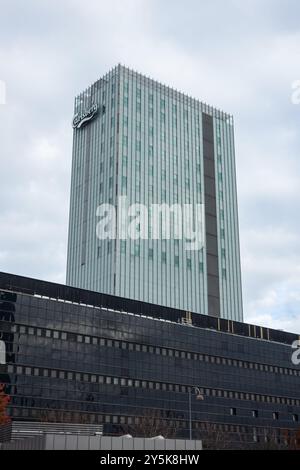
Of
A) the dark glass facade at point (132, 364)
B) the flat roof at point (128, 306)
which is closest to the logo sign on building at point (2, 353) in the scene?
the dark glass facade at point (132, 364)

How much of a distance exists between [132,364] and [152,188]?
6467 cm

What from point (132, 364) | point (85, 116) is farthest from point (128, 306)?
point (85, 116)

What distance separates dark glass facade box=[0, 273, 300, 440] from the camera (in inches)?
4200

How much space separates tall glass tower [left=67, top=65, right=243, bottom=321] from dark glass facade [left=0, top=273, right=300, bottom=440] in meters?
28.5

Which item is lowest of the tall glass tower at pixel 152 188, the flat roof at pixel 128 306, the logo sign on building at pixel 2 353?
the logo sign on building at pixel 2 353

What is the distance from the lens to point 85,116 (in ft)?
601

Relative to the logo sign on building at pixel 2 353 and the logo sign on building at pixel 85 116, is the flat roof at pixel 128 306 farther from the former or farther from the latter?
the logo sign on building at pixel 85 116

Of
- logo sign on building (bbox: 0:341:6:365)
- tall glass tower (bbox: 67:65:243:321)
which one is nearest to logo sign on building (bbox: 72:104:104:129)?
tall glass tower (bbox: 67:65:243:321)

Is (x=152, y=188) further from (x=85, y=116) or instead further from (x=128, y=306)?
(x=128, y=306)

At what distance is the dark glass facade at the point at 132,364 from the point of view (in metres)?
107

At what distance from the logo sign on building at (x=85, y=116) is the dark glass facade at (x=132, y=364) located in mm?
71485

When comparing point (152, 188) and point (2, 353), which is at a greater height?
point (152, 188)
